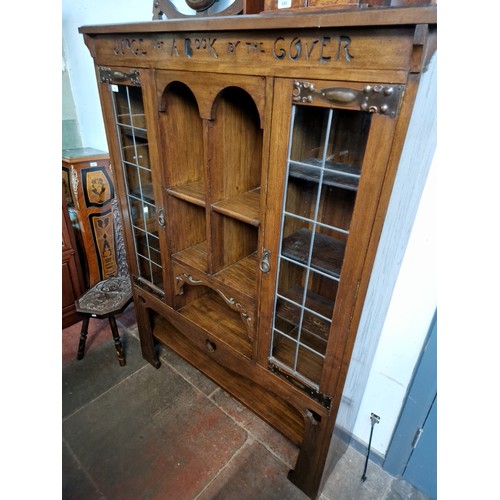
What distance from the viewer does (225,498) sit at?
1621 millimetres

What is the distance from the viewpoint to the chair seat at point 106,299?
84.5 inches

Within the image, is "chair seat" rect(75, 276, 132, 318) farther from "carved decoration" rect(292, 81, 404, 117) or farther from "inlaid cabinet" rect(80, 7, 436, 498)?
"carved decoration" rect(292, 81, 404, 117)

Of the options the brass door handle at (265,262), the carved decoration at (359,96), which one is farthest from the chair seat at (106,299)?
the carved decoration at (359,96)

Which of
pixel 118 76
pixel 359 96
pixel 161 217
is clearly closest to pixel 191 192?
pixel 161 217

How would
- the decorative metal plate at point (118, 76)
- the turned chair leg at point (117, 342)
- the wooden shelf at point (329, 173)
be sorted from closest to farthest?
the wooden shelf at point (329, 173)
the decorative metal plate at point (118, 76)
the turned chair leg at point (117, 342)

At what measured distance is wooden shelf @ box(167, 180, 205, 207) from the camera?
1.48 m

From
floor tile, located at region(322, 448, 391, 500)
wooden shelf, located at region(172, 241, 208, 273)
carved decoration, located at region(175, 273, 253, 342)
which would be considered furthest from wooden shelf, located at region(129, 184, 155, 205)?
floor tile, located at region(322, 448, 391, 500)

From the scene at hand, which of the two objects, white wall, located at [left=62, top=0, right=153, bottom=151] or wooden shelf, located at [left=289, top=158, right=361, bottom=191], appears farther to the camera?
white wall, located at [left=62, top=0, right=153, bottom=151]

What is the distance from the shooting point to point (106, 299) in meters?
2.25

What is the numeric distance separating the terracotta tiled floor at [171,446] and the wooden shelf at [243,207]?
1.30 meters

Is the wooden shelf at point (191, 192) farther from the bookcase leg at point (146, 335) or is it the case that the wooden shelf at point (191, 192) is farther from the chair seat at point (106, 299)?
the chair seat at point (106, 299)

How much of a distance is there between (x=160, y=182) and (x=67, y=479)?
1.55 m

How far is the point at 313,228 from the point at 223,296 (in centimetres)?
60
